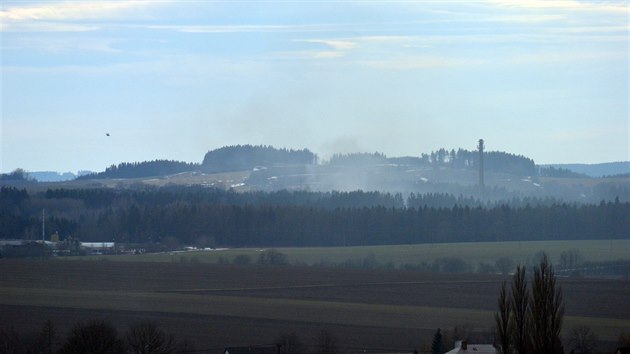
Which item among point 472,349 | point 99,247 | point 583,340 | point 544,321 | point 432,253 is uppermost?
point 99,247

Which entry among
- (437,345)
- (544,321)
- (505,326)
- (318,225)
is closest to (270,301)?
(437,345)

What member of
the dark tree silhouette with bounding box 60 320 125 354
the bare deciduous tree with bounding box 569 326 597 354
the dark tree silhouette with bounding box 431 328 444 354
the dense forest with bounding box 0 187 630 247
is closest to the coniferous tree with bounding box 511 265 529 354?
the dark tree silhouette with bounding box 431 328 444 354

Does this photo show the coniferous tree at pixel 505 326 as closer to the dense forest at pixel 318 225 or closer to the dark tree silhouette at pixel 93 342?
the dark tree silhouette at pixel 93 342

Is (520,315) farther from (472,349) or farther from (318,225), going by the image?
(318,225)

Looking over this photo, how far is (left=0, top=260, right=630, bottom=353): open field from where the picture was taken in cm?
4988

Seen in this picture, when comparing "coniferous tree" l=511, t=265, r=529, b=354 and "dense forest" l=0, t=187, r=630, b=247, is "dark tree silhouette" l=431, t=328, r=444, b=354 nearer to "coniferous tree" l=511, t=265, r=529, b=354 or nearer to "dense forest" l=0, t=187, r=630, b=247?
"coniferous tree" l=511, t=265, r=529, b=354

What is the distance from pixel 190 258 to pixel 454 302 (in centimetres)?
2558

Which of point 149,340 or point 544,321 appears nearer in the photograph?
point 544,321

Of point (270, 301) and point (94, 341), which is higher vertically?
point (270, 301)

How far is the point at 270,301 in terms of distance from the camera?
193 feet

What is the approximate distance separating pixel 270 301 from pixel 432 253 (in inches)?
1090

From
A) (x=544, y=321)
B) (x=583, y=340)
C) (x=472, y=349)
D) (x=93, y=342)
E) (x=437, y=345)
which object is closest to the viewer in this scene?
(x=544, y=321)

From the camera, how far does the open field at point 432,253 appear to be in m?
80.4

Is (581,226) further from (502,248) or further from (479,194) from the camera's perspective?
(479,194)
